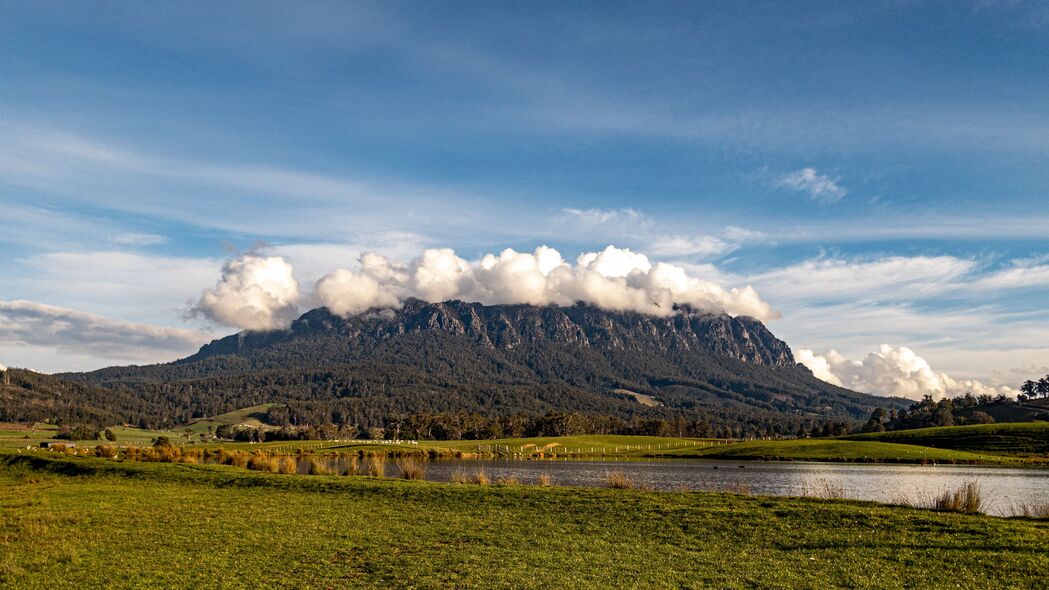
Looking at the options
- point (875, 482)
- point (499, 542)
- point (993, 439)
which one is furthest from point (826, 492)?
point (993, 439)

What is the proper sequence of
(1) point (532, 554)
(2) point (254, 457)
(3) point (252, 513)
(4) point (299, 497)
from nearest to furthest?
(1) point (532, 554), (3) point (252, 513), (4) point (299, 497), (2) point (254, 457)

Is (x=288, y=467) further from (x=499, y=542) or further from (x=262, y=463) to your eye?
(x=499, y=542)

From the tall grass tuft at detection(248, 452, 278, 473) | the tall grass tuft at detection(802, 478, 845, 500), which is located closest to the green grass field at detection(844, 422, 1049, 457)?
the tall grass tuft at detection(802, 478, 845, 500)

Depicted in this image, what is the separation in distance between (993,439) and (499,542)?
10195 cm

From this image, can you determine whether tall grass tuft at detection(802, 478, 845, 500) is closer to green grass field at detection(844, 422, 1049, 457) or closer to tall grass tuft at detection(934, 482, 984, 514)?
tall grass tuft at detection(934, 482, 984, 514)

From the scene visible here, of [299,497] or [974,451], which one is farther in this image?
[974,451]

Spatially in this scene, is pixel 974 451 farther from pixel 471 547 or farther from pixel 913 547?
pixel 471 547

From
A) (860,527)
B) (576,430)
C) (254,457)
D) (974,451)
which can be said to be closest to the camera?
(860,527)

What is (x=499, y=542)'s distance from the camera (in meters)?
19.0

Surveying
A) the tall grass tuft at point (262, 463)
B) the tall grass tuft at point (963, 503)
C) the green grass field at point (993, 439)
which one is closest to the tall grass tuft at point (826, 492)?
the tall grass tuft at point (963, 503)

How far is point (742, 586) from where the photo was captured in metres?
14.0

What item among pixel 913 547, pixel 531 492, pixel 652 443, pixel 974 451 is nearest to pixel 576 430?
pixel 652 443

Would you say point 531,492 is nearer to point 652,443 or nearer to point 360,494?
point 360,494

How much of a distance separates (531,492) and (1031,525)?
18.1m
